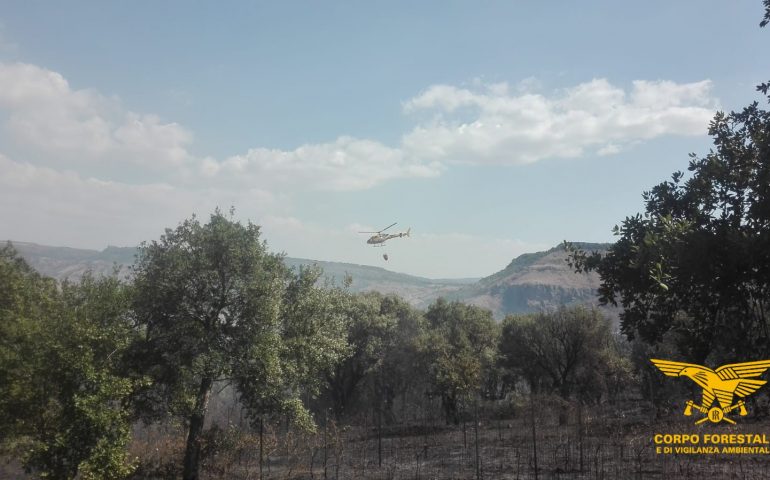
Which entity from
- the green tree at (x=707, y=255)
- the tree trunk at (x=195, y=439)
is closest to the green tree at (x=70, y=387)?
the tree trunk at (x=195, y=439)

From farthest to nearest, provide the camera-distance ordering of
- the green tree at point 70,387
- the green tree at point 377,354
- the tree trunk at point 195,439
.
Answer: the green tree at point 377,354, the tree trunk at point 195,439, the green tree at point 70,387

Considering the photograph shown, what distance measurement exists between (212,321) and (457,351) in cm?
3194

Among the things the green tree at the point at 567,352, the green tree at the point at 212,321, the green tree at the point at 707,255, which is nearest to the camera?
the green tree at the point at 707,255

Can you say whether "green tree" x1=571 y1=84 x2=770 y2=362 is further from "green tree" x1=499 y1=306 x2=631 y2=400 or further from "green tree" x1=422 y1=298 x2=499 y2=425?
"green tree" x1=499 y1=306 x2=631 y2=400

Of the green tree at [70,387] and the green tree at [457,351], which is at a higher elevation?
the green tree at [70,387]

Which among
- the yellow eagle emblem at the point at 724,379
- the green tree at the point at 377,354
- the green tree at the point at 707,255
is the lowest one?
the green tree at the point at 377,354

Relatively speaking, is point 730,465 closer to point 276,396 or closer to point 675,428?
point 675,428

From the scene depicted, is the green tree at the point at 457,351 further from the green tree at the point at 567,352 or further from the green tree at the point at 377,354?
the green tree at the point at 567,352

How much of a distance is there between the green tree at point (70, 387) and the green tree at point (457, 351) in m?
30.0

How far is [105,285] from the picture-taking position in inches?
846

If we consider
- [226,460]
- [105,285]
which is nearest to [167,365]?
[105,285]

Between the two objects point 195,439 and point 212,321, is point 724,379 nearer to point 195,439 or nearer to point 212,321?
point 212,321

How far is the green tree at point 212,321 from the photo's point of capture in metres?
22.1

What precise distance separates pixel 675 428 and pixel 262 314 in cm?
2171
